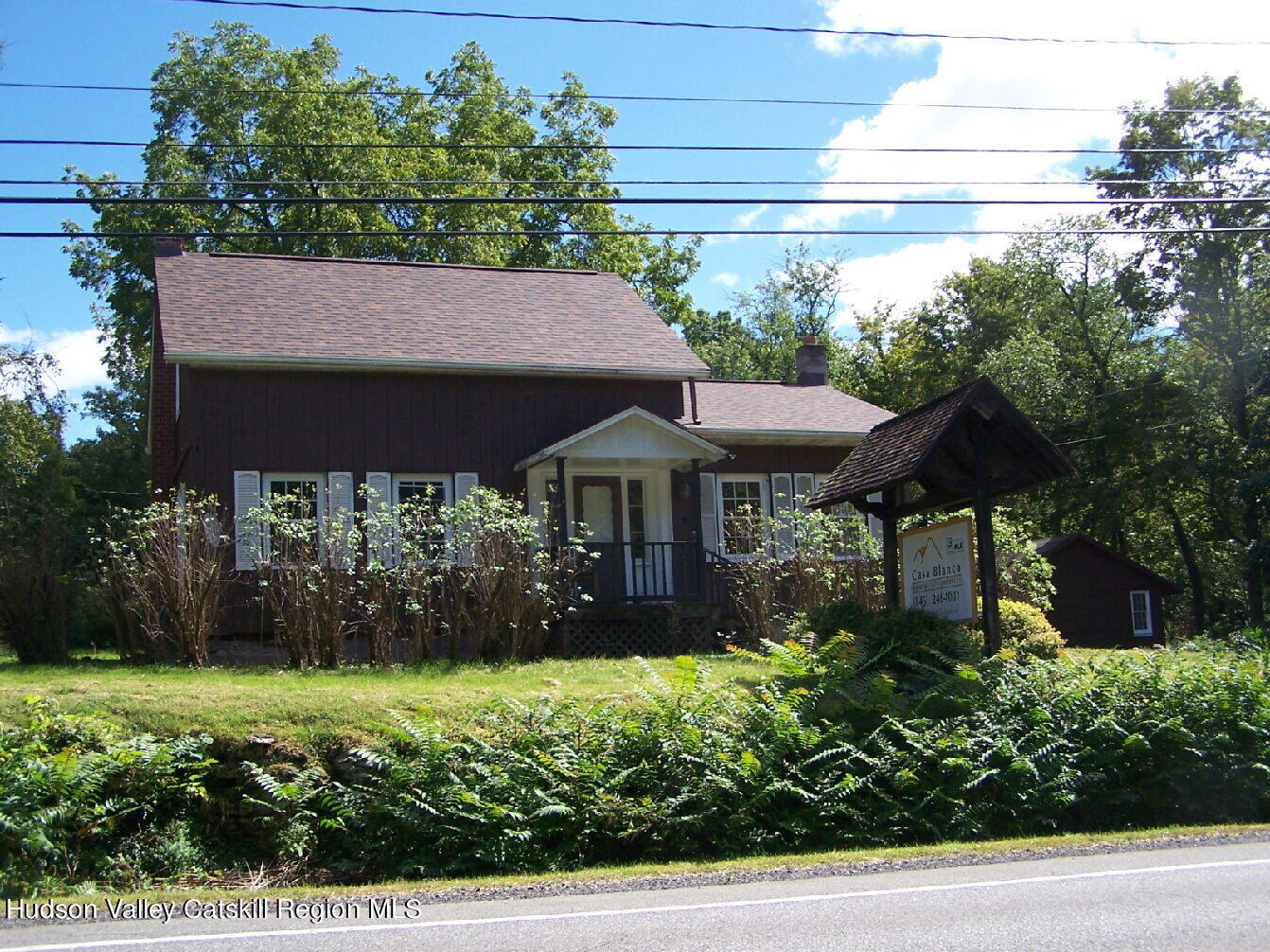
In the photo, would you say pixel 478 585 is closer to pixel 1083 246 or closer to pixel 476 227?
pixel 476 227

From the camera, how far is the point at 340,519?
16.8 meters

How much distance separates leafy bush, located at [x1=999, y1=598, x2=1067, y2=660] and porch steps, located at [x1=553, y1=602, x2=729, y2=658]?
18.3ft

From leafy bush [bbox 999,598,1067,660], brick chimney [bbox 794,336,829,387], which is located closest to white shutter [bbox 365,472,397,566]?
leafy bush [bbox 999,598,1067,660]

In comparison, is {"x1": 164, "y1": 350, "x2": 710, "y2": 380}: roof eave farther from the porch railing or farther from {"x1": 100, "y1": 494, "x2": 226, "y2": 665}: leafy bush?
{"x1": 100, "y1": 494, "x2": 226, "y2": 665}: leafy bush

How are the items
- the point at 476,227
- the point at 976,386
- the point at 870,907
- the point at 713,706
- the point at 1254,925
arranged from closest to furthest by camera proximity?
the point at 1254,925 < the point at 870,907 < the point at 713,706 < the point at 976,386 < the point at 476,227

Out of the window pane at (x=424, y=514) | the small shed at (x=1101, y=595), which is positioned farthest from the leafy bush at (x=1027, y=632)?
the small shed at (x=1101, y=595)

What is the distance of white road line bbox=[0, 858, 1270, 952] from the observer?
7.18 m

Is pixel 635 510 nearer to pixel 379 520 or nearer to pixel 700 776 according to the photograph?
pixel 379 520

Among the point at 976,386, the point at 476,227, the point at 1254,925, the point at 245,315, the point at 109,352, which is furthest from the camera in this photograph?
the point at 109,352

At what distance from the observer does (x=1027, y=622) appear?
14.4m

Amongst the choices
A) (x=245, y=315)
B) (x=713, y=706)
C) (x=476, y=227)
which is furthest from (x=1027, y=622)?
(x=476, y=227)

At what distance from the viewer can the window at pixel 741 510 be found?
2203cm

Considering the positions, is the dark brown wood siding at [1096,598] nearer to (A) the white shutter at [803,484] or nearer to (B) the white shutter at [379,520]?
(A) the white shutter at [803,484]

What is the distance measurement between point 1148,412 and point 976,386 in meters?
25.3
